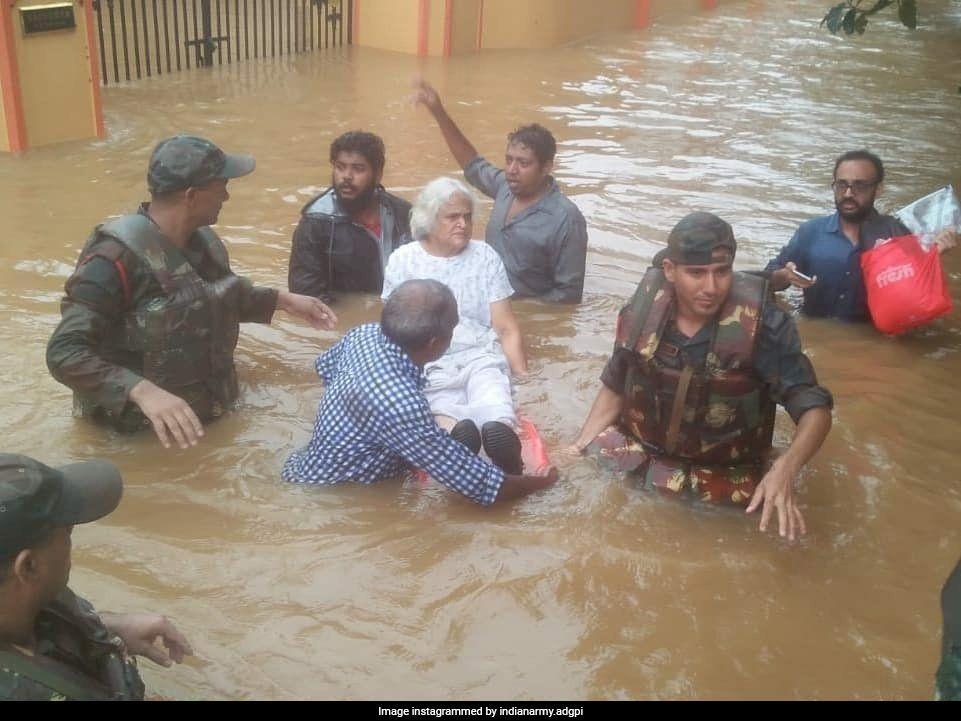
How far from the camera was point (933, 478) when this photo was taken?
5539 mm

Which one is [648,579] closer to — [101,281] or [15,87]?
[101,281]

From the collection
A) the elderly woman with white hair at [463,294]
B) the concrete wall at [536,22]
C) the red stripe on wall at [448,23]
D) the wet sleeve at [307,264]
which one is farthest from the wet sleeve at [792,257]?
the concrete wall at [536,22]

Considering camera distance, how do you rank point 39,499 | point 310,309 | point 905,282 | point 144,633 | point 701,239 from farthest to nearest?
point 905,282 < point 310,309 < point 701,239 < point 144,633 < point 39,499

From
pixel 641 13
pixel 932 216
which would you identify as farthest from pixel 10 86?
pixel 641 13

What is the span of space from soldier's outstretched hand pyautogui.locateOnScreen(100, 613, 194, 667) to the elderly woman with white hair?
2.40 m

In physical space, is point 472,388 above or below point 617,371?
below

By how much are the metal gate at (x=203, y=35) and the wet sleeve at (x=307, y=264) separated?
6.54m

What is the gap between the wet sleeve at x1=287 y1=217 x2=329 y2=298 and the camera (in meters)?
6.88

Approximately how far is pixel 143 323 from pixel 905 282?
177 inches

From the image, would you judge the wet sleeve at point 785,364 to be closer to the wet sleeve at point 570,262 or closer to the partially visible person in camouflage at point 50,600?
the wet sleeve at point 570,262

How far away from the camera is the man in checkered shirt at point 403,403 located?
4625 millimetres

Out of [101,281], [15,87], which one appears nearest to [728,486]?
[101,281]

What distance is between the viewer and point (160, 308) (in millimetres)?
5059

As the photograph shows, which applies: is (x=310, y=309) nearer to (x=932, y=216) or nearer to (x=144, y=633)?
(x=144, y=633)
